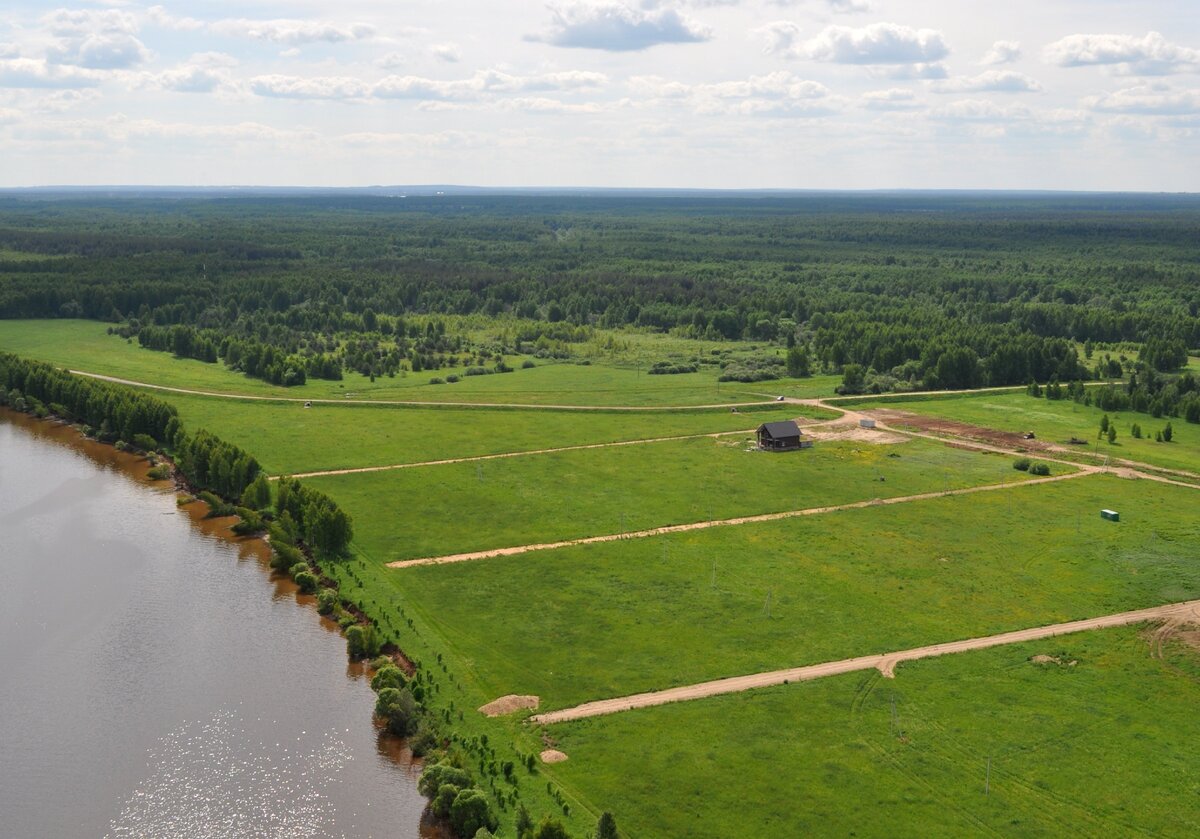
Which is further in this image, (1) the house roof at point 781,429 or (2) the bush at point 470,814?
(1) the house roof at point 781,429

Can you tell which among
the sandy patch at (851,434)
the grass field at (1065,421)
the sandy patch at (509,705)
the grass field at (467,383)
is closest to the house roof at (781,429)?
the sandy patch at (851,434)

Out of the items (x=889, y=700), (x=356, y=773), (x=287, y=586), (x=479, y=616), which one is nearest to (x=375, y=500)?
(x=287, y=586)

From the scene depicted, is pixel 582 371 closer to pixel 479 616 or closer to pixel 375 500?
pixel 375 500

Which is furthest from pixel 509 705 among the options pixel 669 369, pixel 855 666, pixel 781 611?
pixel 669 369

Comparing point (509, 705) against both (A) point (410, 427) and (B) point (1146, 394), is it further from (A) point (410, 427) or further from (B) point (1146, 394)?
(B) point (1146, 394)

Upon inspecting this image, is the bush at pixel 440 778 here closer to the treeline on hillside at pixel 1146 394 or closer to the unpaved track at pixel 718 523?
the unpaved track at pixel 718 523

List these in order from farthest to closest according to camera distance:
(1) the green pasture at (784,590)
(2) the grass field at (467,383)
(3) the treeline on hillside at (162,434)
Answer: (2) the grass field at (467,383)
(3) the treeline on hillside at (162,434)
(1) the green pasture at (784,590)

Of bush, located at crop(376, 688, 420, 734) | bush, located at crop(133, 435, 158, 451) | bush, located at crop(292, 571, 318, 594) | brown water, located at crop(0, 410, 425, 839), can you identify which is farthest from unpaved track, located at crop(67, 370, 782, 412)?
bush, located at crop(376, 688, 420, 734)

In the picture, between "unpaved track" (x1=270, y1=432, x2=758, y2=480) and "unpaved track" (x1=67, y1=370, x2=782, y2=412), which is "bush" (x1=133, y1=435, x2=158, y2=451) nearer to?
"unpaved track" (x1=270, y1=432, x2=758, y2=480)
